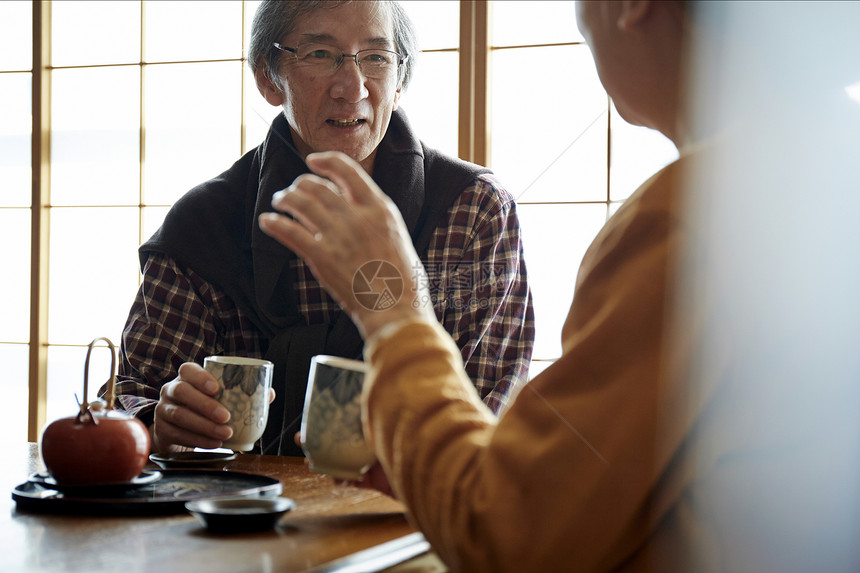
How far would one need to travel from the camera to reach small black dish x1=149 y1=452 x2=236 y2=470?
1.11 meters

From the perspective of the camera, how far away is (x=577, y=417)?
0.59 metres

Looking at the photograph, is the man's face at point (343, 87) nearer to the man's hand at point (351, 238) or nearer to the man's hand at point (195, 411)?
the man's hand at point (195, 411)

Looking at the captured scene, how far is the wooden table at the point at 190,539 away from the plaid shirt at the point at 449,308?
58 cm

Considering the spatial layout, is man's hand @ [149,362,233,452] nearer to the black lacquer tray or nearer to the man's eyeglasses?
the black lacquer tray

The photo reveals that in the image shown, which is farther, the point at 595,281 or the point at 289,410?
the point at 289,410

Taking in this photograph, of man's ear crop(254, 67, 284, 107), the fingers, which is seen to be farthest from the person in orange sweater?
man's ear crop(254, 67, 284, 107)

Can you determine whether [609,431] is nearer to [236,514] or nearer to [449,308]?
[236,514]

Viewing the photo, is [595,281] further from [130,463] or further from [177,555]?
[130,463]

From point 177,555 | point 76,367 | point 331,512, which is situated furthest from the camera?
point 76,367

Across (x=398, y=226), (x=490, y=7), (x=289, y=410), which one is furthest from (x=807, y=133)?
(x=490, y=7)

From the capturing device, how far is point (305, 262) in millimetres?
1496

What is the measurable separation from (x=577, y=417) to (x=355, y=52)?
1109 mm

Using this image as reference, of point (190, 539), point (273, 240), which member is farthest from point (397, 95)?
point (190, 539)

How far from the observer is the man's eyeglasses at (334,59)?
155 cm
